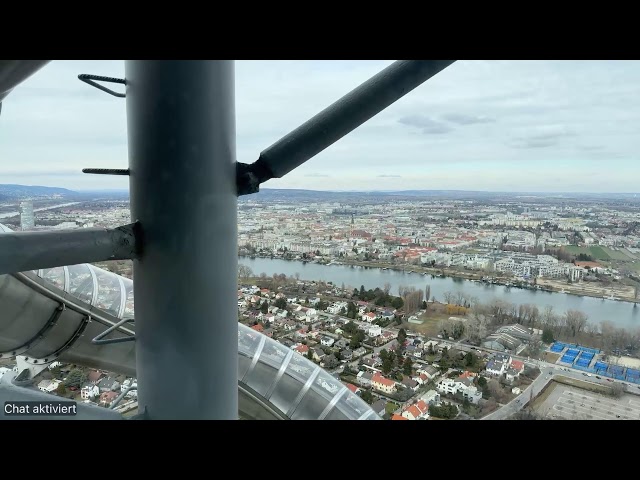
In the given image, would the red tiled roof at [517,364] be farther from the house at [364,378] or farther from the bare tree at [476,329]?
the house at [364,378]

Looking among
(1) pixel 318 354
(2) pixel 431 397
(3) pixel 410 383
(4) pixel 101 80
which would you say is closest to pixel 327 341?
(1) pixel 318 354

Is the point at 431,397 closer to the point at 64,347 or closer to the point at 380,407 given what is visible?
the point at 380,407

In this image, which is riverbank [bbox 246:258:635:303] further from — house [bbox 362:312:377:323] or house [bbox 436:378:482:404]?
house [bbox 436:378:482:404]

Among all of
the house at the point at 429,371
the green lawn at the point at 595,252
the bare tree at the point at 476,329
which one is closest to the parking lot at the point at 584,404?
the bare tree at the point at 476,329

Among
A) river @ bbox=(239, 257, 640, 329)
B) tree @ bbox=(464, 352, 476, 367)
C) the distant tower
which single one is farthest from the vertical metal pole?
tree @ bbox=(464, 352, 476, 367)
